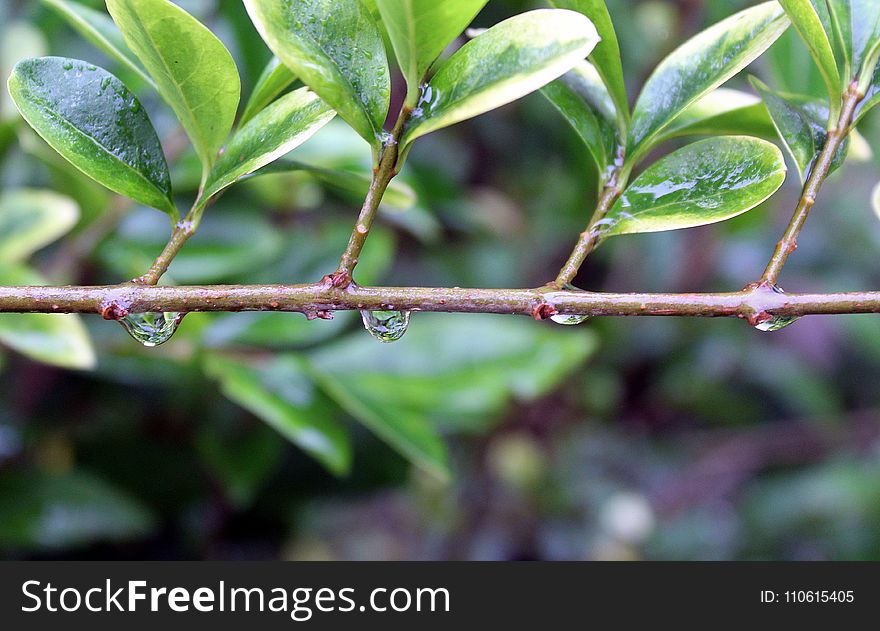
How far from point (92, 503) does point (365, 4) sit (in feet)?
2.53

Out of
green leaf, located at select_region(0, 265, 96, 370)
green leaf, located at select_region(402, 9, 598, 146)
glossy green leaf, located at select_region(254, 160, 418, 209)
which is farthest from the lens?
green leaf, located at select_region(0, 265, 96, 370)

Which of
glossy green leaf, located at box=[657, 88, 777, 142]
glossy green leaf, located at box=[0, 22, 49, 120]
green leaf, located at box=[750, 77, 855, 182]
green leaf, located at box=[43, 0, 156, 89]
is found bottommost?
green leaf, located at box=[750, 77, 855, 182]

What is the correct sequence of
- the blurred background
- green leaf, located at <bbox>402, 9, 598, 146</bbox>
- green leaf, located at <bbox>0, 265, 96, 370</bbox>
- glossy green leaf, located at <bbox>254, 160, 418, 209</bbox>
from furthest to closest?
the blurred background < green leaf, located at <bbox>0, 265, 96, 370</bbox> < glossy green leaf, located at <bbox>254, 160, 418, 209</bbox> < green leaf, located at <bbox>402, 9, 598, 146</bbox>

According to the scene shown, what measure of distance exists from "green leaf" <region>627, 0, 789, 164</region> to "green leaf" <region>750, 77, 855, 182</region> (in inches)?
1.0

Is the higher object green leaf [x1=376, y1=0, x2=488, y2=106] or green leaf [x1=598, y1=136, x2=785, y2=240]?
green leaf [x1=376, y1=0, x2=488, y2=106]

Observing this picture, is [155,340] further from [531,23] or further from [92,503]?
[92,503]

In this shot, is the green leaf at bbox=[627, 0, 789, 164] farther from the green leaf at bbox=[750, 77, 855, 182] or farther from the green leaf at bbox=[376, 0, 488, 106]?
the green leaf at bbox=[376, 0, 488, 106]

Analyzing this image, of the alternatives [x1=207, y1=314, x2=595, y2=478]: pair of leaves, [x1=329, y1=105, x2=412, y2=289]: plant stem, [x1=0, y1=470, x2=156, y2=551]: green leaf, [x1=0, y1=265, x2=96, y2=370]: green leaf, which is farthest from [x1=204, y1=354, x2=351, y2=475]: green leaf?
[x1=329, y1=105, x2=412, y2=289]: plant stem

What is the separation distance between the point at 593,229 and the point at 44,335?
485mm

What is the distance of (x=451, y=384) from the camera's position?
0.98 m

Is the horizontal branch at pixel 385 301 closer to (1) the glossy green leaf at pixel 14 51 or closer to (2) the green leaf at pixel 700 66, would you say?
(2) the green leaf at pixel 700 66

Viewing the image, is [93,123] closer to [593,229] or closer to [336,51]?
[336,51]

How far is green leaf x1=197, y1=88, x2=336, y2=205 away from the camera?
0.40 meters

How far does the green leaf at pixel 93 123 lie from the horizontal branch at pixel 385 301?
0.08 meters
